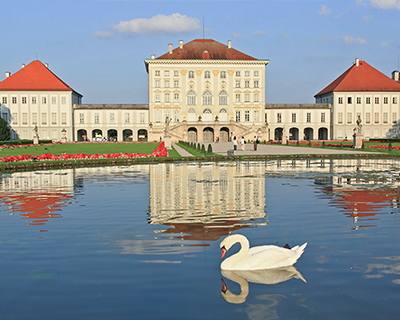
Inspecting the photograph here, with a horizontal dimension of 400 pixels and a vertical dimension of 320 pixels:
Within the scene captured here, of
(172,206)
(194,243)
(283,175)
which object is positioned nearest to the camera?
(194,243)

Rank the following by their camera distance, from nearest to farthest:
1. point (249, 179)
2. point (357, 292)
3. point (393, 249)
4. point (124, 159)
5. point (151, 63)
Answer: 1. point (357, 292)
2. point (393, 249)
3. point (249, 179)
4. point (124, 159)
5. point (151, 63)

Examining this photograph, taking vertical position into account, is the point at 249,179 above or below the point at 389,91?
below

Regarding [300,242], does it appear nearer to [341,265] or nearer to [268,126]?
[341,265]

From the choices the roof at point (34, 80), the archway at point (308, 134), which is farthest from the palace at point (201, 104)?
the archway at point (308, 134)

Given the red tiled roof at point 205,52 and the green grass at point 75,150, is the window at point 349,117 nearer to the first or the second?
the red tiled roof at point 205,52

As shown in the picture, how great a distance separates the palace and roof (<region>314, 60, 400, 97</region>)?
168 mm

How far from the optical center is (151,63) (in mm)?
75500

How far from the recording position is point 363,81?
253 ft

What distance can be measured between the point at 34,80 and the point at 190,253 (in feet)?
249

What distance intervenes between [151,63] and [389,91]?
40063 millimetres

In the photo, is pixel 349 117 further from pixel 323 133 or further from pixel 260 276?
pixel 260 276

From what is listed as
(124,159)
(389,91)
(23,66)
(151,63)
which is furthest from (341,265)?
(23,66)

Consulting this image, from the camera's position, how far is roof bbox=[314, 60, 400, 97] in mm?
76062

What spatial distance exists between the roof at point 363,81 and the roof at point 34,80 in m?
45.9
